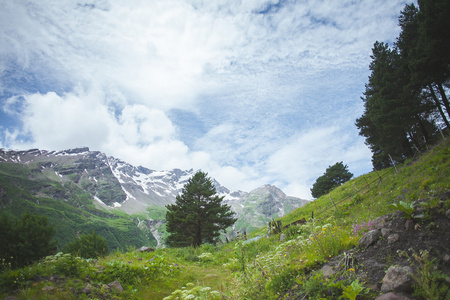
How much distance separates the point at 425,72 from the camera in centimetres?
1717

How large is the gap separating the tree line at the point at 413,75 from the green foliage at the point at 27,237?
40723 mm

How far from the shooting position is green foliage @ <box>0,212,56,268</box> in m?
26.1

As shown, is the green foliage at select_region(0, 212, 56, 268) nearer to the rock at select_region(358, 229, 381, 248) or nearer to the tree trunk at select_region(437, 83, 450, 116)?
the rock at select_region(358, 229, 381, 248)

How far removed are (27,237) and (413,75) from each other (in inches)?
1860

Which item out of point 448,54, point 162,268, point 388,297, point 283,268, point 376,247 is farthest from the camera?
point 448,54

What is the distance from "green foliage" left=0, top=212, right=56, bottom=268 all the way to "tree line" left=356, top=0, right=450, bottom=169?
134 feet

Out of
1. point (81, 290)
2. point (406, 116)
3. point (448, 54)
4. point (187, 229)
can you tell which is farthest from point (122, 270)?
point (406, 116)

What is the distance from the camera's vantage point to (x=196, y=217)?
2458 cm

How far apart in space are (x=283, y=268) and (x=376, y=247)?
83.8 inches

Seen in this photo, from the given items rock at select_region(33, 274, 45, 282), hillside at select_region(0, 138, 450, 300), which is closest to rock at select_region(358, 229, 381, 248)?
hillside at select_region(0, 138, 450, 300)

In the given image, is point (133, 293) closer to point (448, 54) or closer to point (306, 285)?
point (306, 285)

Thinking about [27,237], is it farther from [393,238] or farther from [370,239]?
[393,238]

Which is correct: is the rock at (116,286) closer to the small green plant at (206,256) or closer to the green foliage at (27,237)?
the small green plant at (206,256)

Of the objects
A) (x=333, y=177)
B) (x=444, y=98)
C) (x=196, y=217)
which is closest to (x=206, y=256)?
(x=196, y=217)
